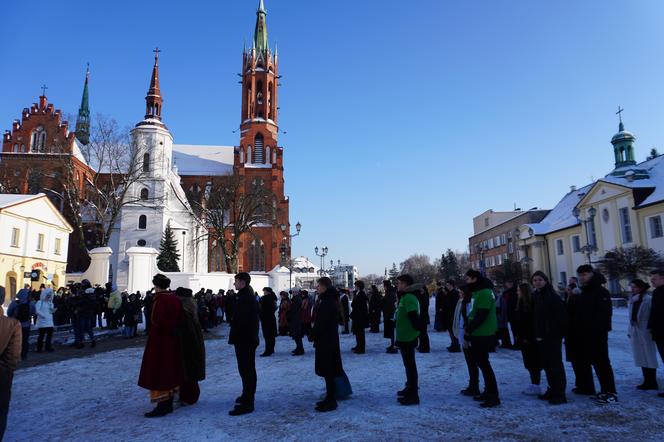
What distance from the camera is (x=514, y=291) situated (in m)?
10.9

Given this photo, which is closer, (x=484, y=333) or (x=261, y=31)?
(x=484, y=333)

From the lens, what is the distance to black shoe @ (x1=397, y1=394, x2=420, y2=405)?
614cm

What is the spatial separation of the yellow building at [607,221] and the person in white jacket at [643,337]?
23.4m

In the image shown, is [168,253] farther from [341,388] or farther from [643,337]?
[643,337]

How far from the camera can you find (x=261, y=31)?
251ft

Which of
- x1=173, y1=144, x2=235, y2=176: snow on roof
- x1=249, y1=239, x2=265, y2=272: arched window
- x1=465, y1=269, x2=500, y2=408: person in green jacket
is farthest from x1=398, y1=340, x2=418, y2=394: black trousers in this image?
x1=173, y1=144, x2=235, y2=176: snow on roof

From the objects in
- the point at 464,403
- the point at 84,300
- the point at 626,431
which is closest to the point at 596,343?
the point at 626,431

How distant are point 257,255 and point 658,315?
53.7 meters

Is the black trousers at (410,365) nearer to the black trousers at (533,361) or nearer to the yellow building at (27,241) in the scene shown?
the black trousers at (533,361)

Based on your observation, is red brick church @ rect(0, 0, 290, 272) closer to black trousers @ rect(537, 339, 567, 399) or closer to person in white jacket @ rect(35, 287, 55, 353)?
person in white jacket @ rect(35, 287, 55, 353)

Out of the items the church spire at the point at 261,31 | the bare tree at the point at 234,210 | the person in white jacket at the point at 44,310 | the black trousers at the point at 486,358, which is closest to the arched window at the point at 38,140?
the bare tree at the point at 234,210

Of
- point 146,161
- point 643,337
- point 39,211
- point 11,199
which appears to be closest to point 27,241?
point 39,211

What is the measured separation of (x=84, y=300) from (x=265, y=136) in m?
55.7

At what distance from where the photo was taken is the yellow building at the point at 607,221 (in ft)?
107
